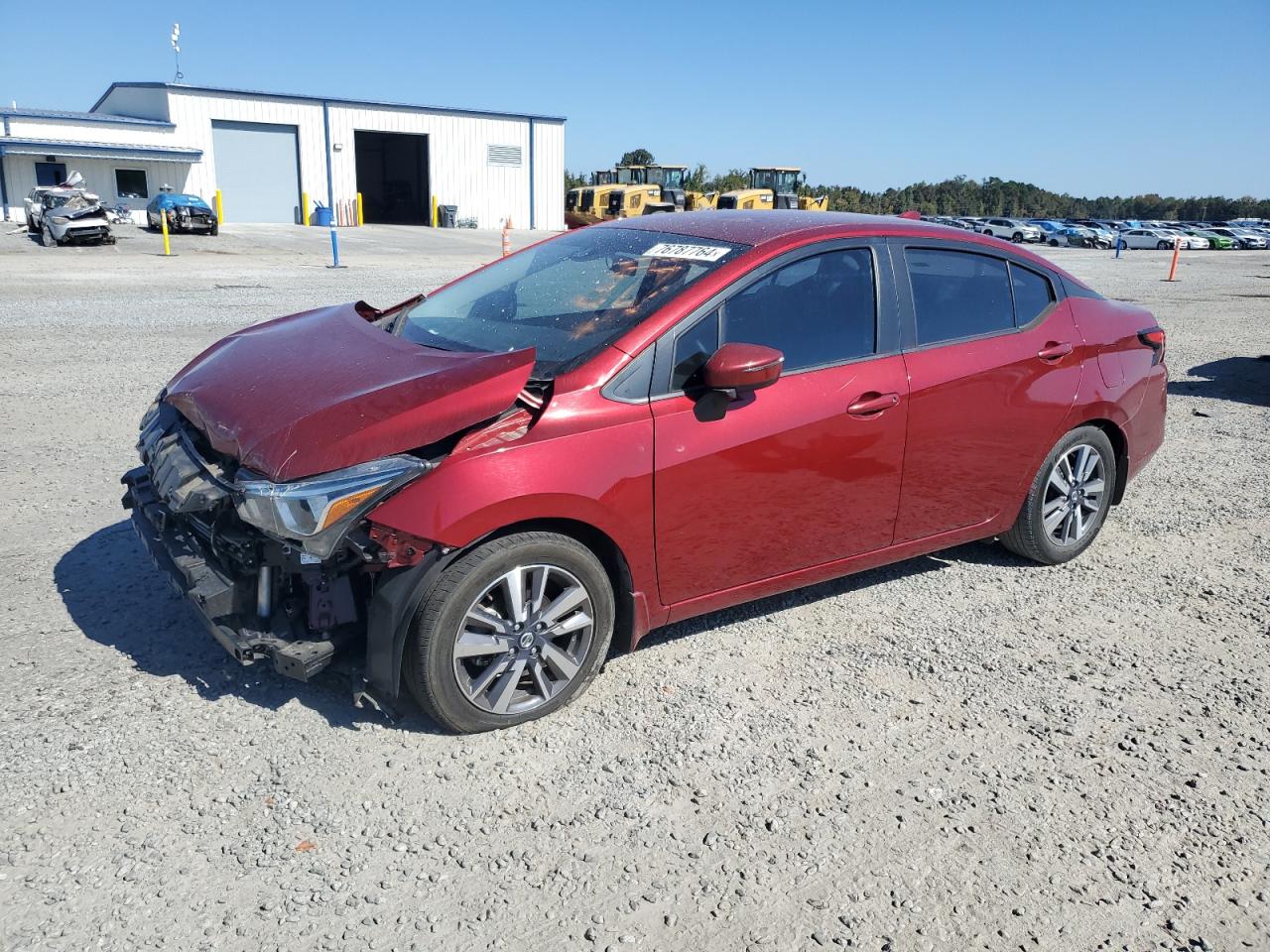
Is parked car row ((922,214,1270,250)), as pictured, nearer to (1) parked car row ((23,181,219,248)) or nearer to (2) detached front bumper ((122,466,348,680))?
(1) parked car row ((23,181,219,248))

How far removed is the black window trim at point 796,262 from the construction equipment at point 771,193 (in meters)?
33.7

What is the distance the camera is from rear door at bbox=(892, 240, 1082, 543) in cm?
416

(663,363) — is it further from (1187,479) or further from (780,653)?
(1187,479)

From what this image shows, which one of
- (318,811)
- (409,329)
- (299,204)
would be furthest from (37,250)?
(318,811)

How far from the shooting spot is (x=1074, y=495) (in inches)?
193

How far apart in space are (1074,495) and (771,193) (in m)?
36.5

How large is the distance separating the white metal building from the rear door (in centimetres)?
4084

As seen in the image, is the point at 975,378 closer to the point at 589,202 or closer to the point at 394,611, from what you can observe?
the point at 394,611

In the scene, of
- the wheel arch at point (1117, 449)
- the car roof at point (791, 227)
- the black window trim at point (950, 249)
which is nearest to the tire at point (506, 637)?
the car roof at point (791, 227)

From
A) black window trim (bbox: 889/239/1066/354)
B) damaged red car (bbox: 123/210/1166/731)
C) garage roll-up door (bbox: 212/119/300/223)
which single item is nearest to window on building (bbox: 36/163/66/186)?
garage roll-up door (bbox: 212/119/300/223)

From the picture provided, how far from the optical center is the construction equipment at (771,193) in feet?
123

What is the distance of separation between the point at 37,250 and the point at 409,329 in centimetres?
2434

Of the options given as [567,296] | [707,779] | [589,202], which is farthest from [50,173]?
[707,779]

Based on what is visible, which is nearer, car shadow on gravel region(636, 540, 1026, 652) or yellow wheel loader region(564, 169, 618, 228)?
car shadow on gravel region(636, 540, 1026, 652)
